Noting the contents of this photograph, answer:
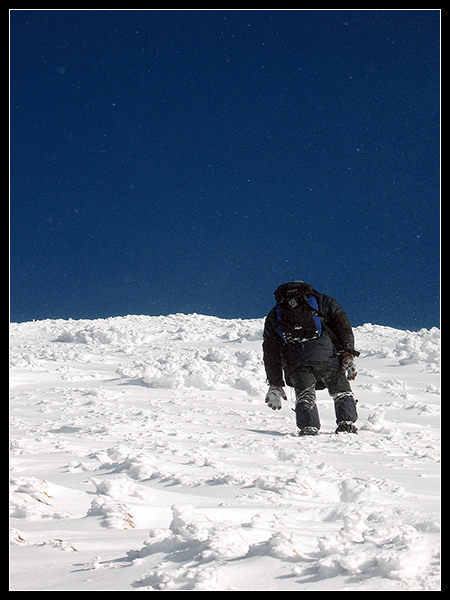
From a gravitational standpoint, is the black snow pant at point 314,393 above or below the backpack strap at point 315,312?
below

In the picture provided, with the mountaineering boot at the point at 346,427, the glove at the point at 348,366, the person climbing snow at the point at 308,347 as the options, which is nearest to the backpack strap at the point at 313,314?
the person climbing snow at the point at 308,347

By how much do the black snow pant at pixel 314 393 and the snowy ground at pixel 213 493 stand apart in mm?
256

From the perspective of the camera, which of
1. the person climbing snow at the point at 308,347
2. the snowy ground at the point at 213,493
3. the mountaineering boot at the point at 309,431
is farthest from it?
the person climbing snow at the point at 308,347

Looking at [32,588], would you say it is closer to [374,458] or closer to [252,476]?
[252,476]

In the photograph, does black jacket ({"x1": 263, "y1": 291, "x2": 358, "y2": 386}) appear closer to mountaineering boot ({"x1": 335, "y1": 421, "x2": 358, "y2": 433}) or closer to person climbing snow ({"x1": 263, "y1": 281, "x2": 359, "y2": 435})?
person climbing snow ({"x1": 263, "y1": 281, "x2": 359, "y2": 435})

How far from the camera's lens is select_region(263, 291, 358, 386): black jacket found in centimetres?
517

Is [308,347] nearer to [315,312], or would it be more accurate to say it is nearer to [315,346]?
[315,346]

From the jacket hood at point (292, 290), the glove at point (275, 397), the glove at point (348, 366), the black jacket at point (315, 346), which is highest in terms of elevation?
the jacket hood at point (292, 290)

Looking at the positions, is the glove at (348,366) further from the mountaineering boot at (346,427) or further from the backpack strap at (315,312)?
the mountaineering boot at (346,427)

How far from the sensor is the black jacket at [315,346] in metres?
5.17

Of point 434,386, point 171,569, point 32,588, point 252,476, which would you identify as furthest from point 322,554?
point 434,386

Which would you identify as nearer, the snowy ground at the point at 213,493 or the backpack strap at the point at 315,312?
the snowy ground at the point at 213,493
